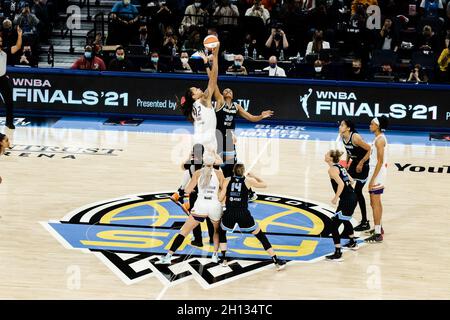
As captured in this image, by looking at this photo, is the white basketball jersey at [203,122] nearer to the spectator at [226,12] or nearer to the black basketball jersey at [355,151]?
the black basketball jersey at [355,151]

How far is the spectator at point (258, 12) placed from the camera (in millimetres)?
27188

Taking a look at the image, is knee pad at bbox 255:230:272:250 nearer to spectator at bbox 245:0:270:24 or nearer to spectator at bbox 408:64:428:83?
spectator at bbox 408:64:428:83

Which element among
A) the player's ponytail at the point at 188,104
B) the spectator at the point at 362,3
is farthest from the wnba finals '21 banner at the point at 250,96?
the player's ponytail at the point at 188,104

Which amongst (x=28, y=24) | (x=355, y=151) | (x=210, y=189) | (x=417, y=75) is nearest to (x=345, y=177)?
(x=355, y=151)

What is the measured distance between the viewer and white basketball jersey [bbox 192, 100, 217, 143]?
14922mm

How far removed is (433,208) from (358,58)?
7.93 metres

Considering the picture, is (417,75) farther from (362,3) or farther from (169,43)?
(169,43)

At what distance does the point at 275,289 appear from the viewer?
507 inches

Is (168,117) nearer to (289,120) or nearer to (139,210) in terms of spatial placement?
(289,120)

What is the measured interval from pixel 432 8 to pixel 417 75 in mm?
3919

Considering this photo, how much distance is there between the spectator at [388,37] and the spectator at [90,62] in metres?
7.63

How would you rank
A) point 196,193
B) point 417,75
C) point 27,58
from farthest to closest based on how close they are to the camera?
point 27,58 < point 417,75 < point 196,193

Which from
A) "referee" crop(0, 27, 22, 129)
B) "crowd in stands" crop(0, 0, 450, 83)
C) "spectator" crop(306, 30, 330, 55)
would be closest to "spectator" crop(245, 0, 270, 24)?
"crowd in stands" crop(0, 0, 450, 83)

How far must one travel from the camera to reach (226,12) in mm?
27219
